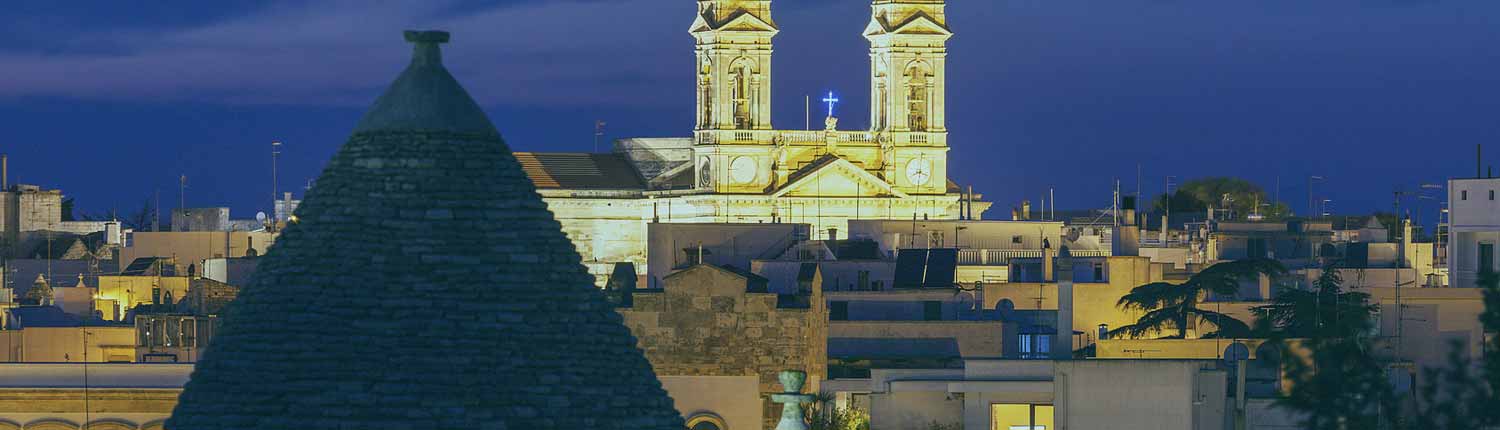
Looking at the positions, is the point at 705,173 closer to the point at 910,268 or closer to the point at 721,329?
the point at 910,268

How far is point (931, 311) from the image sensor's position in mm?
61094

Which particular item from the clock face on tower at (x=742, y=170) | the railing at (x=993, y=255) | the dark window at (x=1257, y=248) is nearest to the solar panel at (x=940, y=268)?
the dark window at (x=1257, y=248)

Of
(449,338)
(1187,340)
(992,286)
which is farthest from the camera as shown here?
(992,286)

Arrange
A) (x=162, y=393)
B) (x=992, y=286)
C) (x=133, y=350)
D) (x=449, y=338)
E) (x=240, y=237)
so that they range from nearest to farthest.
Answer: (x=449, y=338) → (x=162, y=393) → (x=133, y=350) → (x=992, y=286) → (x=240, y=237)

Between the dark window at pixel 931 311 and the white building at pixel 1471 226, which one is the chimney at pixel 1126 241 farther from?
the white building at pixel 1471 226

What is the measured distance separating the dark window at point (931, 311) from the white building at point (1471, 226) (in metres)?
8.71

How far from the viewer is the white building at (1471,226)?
170 feet

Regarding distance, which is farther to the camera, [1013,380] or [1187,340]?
→ [1187,340]

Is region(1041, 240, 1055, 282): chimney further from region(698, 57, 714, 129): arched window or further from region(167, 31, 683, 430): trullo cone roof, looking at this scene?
region(167, 31, 683, 430): trullo cone roof

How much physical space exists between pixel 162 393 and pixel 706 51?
263 ft

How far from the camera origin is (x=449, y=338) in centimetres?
1864

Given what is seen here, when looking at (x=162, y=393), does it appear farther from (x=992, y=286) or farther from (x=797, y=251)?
(x=797, y=251)

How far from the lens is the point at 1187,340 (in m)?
50.1

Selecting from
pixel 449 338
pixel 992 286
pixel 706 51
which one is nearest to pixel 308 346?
pixel 449 338
